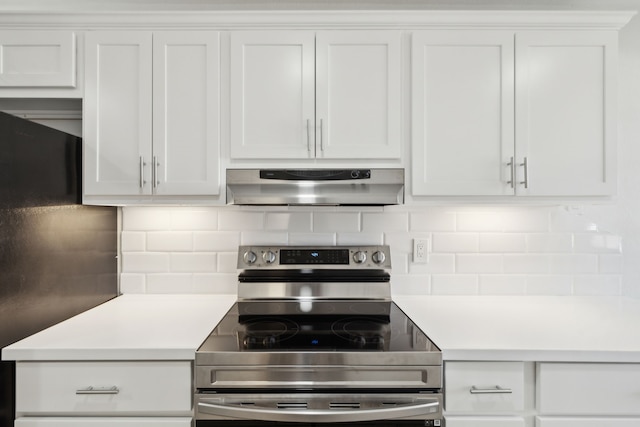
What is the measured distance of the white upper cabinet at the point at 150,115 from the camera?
5.14 feet

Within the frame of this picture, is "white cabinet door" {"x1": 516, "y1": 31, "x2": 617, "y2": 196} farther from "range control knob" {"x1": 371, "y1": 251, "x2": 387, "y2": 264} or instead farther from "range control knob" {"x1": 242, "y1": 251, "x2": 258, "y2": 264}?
"range control knob" {"x1": 242, "y1": 251, "x2": 258, "y2": 264}

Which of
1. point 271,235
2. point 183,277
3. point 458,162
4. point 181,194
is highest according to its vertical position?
point 458,162

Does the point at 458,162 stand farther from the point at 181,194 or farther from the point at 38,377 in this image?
the point at 38,377

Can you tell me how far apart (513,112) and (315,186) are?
871 millimetres

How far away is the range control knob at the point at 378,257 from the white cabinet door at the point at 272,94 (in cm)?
59

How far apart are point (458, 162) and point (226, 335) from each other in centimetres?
113

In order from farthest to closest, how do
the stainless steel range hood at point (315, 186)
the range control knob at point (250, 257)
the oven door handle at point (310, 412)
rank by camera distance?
the range control knob at point (250, 257) → the stainless steel range hood at point (315, 186) → the oven door handle at point (310, 412)

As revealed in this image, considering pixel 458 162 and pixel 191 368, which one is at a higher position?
pixel 458 162

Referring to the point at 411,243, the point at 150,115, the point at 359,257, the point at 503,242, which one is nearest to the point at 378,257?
the point at 359,257

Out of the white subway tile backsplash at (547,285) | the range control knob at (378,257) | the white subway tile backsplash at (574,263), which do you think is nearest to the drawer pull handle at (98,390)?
the range control knob at (378,257)

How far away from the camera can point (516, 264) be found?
191 cm

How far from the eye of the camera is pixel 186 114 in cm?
158

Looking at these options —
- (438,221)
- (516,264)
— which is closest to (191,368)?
(438,221)

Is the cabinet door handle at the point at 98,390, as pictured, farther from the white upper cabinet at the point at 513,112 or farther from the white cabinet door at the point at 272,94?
the white upper cabinet at the point at 513,112
